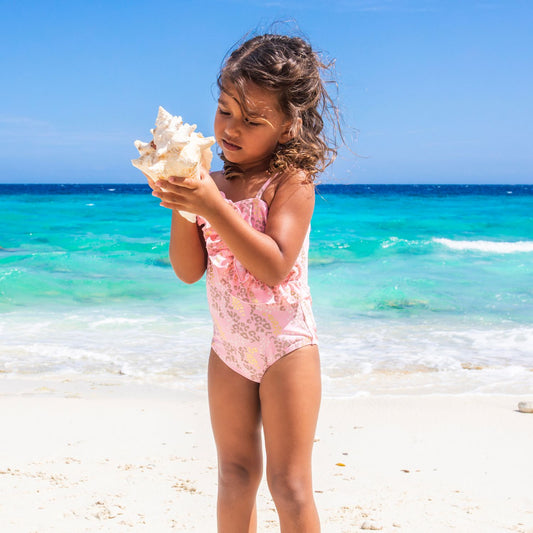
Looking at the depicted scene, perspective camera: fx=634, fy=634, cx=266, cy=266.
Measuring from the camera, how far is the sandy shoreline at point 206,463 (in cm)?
265

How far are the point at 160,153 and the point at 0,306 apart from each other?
24.0ft

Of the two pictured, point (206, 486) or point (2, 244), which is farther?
point (2, 244)

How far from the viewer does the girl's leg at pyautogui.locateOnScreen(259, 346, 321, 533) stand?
68.0 inches

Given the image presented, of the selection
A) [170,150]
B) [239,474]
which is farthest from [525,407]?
Result: [170,150]

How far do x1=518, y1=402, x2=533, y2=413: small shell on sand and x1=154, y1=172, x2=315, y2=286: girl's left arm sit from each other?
114 inches

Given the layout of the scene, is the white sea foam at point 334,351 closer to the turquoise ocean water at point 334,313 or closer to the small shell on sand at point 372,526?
the turquoise ocean water at point 334,313

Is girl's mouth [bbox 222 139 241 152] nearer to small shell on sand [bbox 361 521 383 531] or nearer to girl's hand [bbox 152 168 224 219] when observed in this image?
girl's hand [bbox 152 168 224 219]

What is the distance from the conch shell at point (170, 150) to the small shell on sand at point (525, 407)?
3.32m

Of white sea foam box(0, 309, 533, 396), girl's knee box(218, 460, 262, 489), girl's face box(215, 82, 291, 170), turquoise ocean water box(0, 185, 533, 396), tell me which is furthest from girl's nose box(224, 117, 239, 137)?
white sea foam box(0, 309, 533, 396)

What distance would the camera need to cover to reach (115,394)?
4.45m

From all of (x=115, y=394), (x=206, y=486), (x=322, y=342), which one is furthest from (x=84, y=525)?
(x=322, y=342)

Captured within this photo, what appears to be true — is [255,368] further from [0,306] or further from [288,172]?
[0,306]

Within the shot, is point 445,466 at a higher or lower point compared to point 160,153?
lower

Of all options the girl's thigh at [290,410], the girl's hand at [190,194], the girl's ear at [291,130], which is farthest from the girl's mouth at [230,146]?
the girl's thigh at [290,410]
